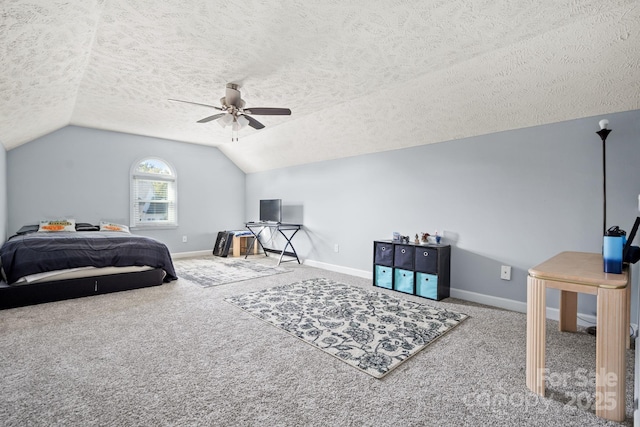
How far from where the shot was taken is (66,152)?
5.00 meters

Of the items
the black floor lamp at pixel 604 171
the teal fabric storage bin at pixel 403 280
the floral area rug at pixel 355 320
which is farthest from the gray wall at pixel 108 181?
the black floor lamp at pixel 604 171

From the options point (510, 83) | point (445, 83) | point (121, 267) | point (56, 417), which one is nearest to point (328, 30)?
point (445, 83)

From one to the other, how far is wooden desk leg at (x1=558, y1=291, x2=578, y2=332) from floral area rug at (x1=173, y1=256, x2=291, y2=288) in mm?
3636

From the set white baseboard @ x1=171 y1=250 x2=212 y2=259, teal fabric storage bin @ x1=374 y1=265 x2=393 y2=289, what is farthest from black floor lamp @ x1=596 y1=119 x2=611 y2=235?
white baseboard @ x1=171 y1=250 x2=212 y2=259

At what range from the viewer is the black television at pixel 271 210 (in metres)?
5.88

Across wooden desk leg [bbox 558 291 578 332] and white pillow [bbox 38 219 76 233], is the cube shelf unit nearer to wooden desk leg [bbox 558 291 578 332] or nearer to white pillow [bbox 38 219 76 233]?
wooden desk leg [bbox 558 291 578 332]

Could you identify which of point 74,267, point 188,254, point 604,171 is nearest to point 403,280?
point 604,171

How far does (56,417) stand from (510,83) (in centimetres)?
398

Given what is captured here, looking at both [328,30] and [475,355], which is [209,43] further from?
[475,355]

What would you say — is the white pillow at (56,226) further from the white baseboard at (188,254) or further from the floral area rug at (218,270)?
the white baseboard at (188,254)

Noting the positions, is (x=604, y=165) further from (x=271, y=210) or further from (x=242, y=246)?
(x=242, y=246)

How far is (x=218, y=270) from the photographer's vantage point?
5051 millimetres

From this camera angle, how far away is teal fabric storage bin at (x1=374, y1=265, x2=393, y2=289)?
394 cm

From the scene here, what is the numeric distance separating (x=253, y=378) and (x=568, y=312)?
2.68 meters
